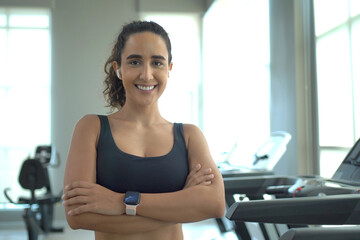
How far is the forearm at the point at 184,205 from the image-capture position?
49.4 inches

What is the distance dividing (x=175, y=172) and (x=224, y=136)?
436 cm

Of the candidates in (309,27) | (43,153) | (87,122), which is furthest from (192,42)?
(87,122)

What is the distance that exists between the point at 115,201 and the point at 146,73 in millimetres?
408

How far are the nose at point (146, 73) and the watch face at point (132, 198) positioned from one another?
36cm

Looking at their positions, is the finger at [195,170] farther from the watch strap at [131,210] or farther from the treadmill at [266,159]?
the treadmill at [266,159]

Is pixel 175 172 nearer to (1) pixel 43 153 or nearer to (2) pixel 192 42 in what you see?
(1) pixel 43 153

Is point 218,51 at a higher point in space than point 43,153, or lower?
higher

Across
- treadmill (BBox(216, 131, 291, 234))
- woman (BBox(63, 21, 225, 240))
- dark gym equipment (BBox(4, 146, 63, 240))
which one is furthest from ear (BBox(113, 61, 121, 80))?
dark gym equipment (BBox(4, 146, 63, 240))

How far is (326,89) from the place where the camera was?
9.86 ft

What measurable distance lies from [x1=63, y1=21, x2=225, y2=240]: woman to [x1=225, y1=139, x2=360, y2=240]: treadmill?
0.25 meters

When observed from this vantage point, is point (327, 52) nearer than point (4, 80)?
Yes

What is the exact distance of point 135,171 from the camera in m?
1.30

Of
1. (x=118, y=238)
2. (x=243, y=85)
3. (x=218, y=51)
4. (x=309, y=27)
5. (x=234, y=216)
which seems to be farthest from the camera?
(x=218, y=51)

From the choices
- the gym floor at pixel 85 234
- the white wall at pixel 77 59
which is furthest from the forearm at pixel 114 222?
the white wall at pixel 77 59
